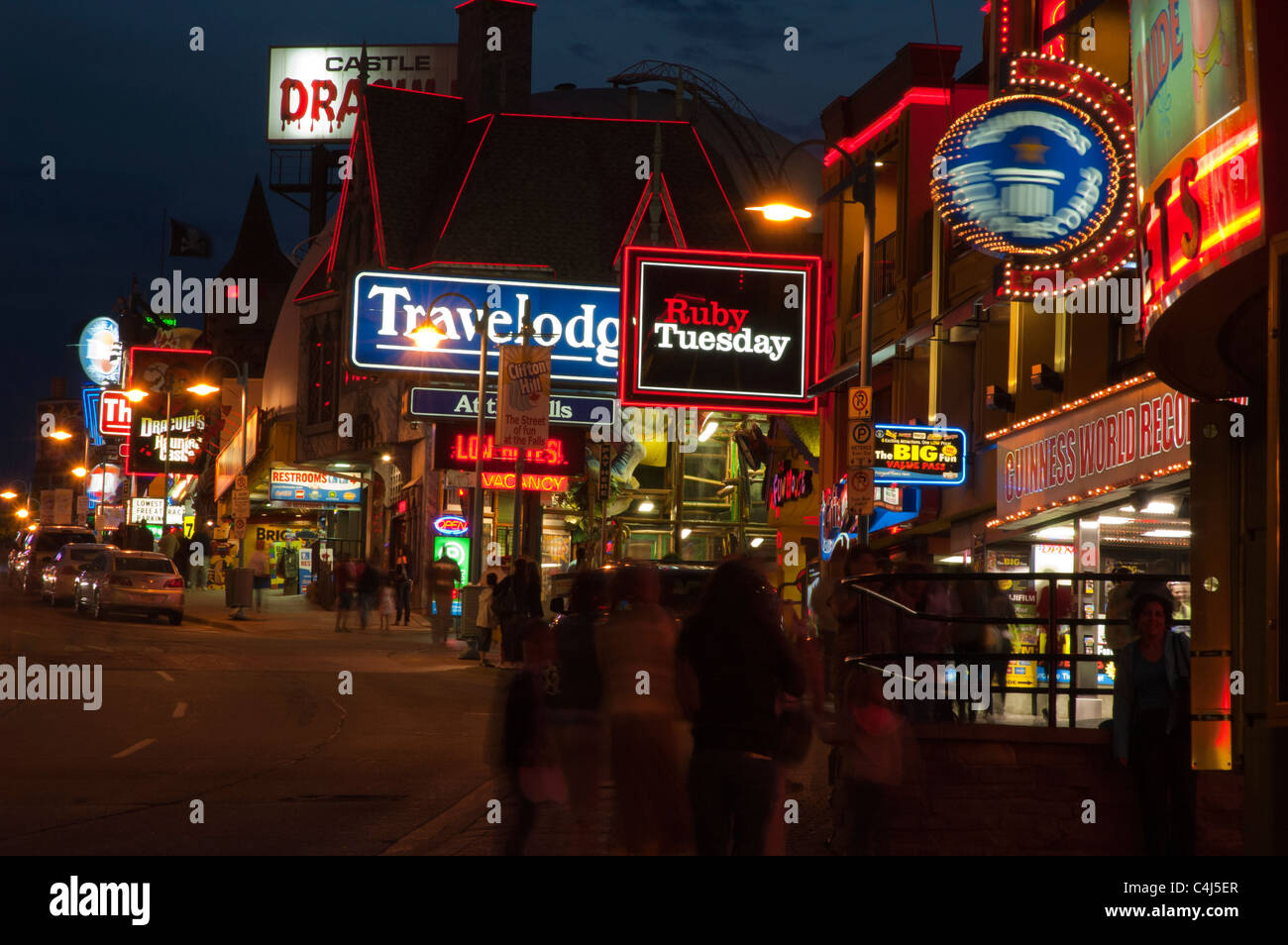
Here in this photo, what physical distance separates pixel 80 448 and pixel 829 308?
472ft

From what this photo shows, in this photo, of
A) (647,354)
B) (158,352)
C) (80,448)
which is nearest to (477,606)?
(647,354)

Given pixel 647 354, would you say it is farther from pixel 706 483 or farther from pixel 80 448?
pixel 80 448

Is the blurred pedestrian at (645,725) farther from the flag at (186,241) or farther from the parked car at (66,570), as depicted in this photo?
the flag at (186,241)

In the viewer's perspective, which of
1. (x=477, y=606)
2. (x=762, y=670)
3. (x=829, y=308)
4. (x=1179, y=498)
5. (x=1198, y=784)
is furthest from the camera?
(x=829, y=308)

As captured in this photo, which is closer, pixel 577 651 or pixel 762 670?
pixel 762 670

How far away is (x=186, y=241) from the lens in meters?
107

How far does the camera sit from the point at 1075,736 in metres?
11.4

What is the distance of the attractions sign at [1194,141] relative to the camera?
757 centimetres

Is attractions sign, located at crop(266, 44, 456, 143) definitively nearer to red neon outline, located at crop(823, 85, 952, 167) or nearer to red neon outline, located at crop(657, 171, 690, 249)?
red neon outline, located at crop(657, 171, 690, 249)

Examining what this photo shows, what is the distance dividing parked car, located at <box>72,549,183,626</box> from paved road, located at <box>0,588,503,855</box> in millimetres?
7157

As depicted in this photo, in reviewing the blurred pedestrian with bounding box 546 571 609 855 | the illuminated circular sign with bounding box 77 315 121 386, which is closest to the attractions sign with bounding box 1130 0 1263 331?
the blurred pedestrian with bounding box 546 571 609 855

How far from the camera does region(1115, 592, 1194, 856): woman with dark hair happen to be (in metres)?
10.4

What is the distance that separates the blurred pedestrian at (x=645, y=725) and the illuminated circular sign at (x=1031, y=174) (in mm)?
9356
